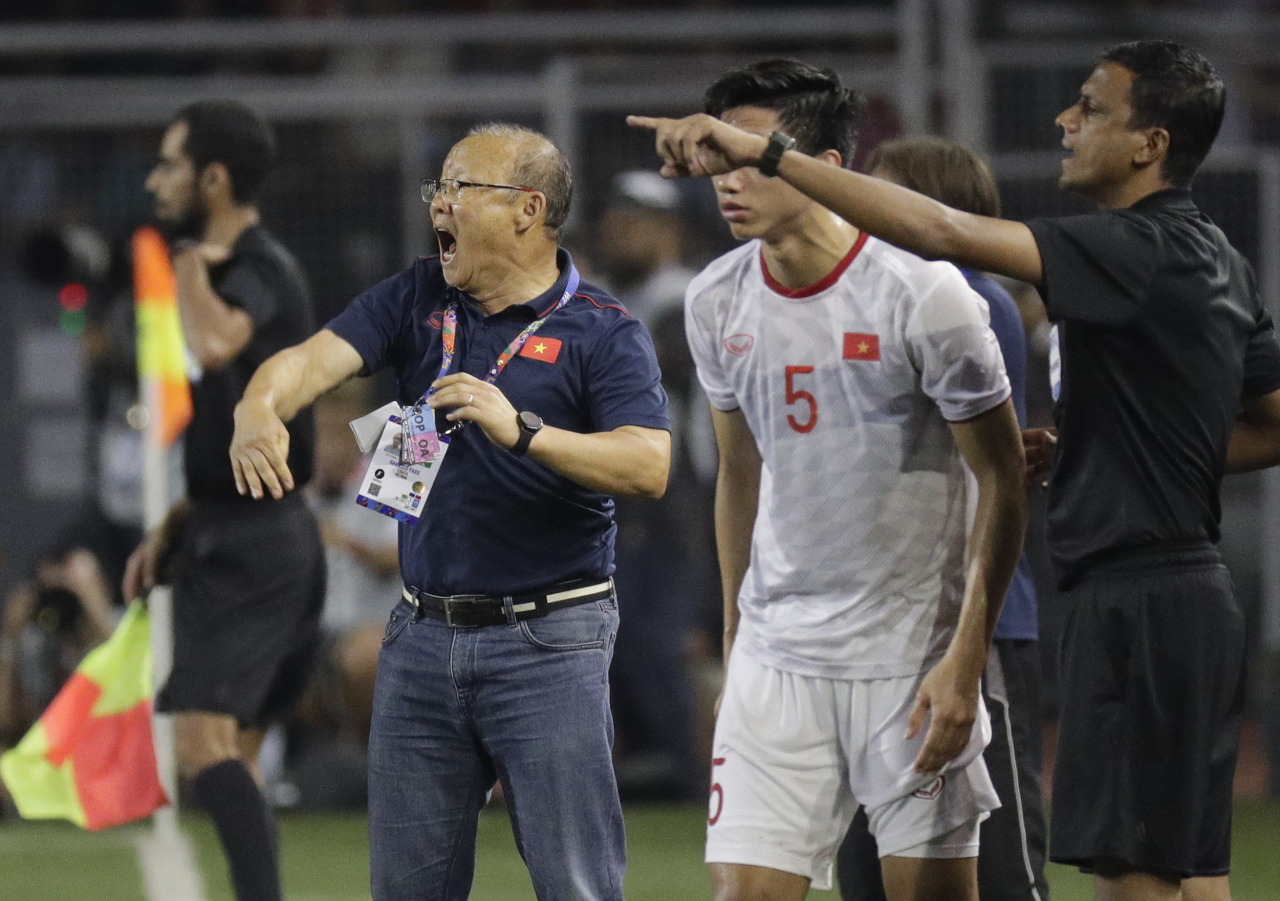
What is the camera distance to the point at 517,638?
3613 mm

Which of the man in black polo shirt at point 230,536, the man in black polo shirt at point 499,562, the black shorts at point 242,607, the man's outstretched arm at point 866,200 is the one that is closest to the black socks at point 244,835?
the man in black polo shirt at point 230,536

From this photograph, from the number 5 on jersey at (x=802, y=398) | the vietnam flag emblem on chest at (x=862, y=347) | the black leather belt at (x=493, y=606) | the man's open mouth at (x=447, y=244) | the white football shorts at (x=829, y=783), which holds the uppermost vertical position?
the man's open mouth at (x=447, y=244)

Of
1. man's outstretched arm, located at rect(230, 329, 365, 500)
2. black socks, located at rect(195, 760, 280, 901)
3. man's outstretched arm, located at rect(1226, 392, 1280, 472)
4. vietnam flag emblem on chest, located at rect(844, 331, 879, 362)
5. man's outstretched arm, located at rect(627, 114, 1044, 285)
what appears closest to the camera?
man's outstretched arm, located at rect(627, 114, 1044, 285)

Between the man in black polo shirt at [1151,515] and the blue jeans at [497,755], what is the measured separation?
2.99 ft

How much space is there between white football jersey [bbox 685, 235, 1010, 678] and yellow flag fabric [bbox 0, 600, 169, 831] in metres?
2.50

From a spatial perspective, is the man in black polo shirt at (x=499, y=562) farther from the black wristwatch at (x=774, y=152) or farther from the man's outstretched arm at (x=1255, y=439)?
the man's outstretched arm at (x=1255, y=439)

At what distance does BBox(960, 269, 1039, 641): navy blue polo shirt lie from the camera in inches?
164

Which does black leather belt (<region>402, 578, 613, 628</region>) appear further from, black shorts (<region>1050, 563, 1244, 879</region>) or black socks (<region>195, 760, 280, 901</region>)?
black socks (<region>195, 760, 280, 901</region>)

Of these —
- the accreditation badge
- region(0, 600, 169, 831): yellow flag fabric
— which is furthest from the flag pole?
the accreditation badge

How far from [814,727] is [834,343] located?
77 centimetres

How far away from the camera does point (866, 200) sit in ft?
9.96

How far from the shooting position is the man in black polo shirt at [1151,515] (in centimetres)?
343

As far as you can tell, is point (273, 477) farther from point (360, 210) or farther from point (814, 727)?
point (360, 210)

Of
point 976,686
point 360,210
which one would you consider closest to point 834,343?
point 976,686
